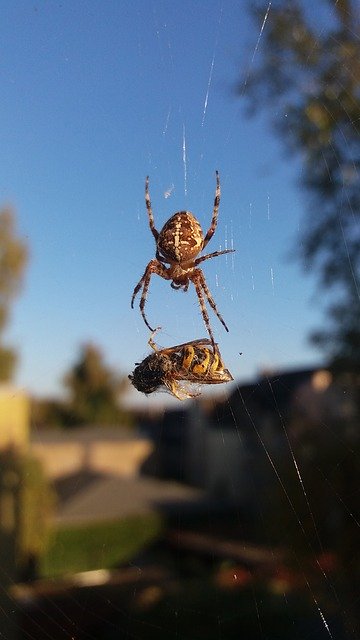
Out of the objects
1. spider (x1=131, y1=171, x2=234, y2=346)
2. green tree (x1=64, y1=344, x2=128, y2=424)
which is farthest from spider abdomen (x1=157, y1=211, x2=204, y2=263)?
green tree (x1=64, y1=344, x2=128, y2=424)

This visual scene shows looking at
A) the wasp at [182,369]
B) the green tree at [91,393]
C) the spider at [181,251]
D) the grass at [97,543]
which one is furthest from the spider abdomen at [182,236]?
the grass at [97,543]

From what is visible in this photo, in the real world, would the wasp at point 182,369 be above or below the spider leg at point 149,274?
below

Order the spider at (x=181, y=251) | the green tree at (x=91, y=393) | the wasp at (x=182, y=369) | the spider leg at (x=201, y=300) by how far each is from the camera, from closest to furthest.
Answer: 1. the wasp at (x=182, y=369)
2. the spider leg at (x=201, y=300)
3. the spider at (x=181, y=251)
4. the green tree at (x=91, y=393)

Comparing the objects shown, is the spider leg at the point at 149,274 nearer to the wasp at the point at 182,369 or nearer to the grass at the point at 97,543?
the wasp at the point at 182,369

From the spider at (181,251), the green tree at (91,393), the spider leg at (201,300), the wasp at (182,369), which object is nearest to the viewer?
the wasp at (182,369)

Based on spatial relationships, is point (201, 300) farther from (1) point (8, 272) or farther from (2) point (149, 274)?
(1) point (8, 272)

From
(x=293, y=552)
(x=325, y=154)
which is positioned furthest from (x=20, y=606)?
(x=325, y=154)
